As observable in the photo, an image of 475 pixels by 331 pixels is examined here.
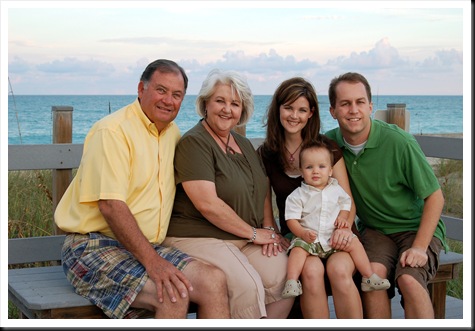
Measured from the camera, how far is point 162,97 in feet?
12.9

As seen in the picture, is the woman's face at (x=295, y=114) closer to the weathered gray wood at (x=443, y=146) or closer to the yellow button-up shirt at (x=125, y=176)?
the yellow button-up shirt at (x=125, y=176)

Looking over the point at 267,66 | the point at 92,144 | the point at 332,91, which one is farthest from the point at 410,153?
the point at 267,66

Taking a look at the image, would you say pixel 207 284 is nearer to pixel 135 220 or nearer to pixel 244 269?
pixel 244 269

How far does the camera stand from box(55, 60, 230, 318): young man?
364 cm

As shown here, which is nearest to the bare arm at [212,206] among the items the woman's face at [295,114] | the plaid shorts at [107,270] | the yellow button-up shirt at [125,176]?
the yellow button-up shirt at [125,176]

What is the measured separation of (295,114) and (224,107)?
1.41ft

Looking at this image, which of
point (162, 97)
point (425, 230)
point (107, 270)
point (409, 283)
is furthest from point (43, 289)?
point (425, 230)

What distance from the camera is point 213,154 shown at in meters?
4.02

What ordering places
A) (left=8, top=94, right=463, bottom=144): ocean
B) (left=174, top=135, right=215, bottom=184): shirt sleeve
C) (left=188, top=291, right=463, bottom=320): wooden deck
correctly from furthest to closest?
(left=8, top=94, right=463, bottom=144): ocean → (left=188, top=291, right=463, bottom=320): wooden deck → (left=174, top=135, right=215, bottom=184): shirt sleeve

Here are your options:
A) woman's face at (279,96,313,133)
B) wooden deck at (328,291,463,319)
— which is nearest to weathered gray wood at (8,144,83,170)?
woman's face at (279,96,313,133)

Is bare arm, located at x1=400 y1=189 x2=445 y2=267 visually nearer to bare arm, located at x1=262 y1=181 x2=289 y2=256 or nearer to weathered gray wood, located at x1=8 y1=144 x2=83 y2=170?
bare arm, located at x1=262 y1=181 x2=289 y2=256

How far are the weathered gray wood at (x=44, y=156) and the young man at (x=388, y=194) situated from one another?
5.41ft

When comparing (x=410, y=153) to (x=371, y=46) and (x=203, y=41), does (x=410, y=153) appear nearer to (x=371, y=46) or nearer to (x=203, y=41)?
(x=203, y=41)

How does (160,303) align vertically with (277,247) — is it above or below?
below
